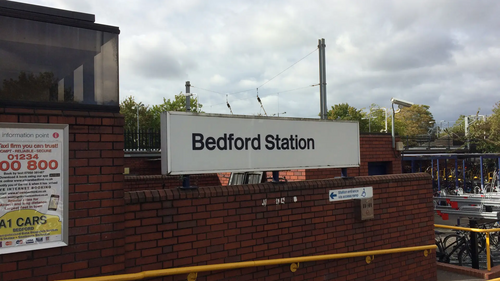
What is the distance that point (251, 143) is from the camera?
176 inches

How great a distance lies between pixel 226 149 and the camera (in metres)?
4.30

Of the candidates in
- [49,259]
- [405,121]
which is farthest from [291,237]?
[405,121]

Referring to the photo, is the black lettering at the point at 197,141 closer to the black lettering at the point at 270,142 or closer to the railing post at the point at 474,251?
the black lettering at the point at 270,142

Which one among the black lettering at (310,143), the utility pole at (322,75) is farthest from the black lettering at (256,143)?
the utility pole at (322,75)

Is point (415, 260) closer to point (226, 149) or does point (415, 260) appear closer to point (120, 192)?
point (226, 149)

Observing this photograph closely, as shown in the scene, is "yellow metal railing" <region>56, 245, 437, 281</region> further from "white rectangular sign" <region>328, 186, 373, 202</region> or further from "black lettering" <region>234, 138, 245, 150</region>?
"black lettering" <region>234, 138, 245, 150</region>

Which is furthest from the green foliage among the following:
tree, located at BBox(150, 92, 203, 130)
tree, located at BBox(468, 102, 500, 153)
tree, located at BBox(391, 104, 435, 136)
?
tree, located at BBox(391, 104, 435, 136)

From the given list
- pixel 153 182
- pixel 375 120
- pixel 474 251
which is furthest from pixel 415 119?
pixel 153 182

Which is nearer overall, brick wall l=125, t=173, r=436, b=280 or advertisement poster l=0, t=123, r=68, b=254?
advertisement poster l=0, t=123, r=68, b=254

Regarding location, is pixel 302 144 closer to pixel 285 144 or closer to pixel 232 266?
pixel 285 144

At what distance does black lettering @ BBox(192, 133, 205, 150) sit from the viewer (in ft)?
13.3

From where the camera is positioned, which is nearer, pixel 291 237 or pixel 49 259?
pixel 49 259

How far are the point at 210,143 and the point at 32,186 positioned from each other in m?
1.77

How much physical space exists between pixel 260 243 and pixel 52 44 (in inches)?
117
